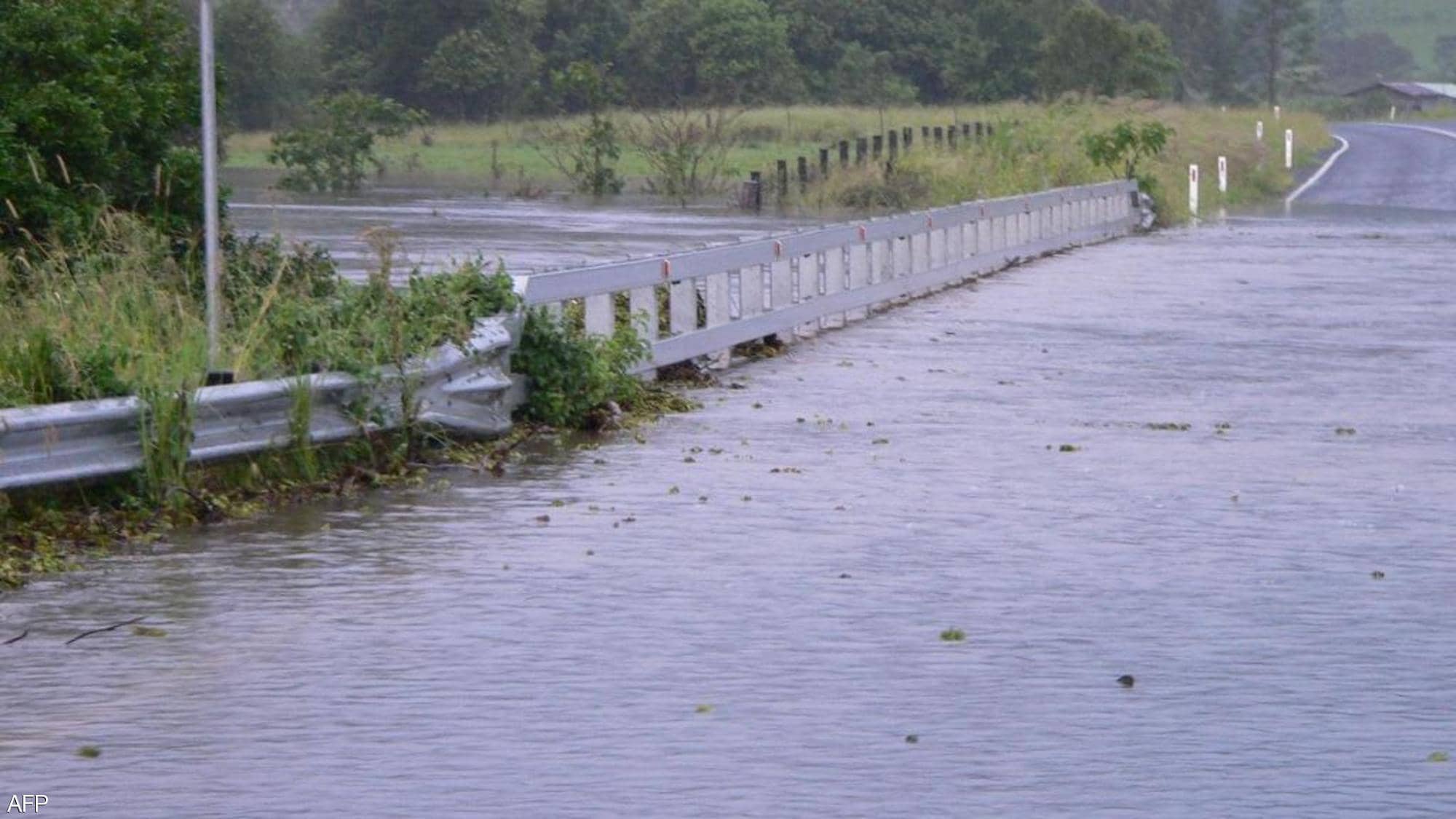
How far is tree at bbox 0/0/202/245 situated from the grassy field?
25190mm

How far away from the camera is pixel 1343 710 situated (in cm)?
857

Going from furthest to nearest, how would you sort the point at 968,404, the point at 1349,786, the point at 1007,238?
the point at 1007,238 < the point at 968,404 < the point at 1349,786

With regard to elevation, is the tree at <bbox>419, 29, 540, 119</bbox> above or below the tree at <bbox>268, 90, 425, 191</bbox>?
above

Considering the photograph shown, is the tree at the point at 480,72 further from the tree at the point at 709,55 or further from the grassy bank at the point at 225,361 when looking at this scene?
the grassy bank at the point at 225,361

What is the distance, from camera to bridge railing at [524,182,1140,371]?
1838cm

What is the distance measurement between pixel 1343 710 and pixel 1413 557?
127 inches

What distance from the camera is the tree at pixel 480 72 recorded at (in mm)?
95250

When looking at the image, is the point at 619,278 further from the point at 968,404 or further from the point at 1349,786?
the point at 1349,786

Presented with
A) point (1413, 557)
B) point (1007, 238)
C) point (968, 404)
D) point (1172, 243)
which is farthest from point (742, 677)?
point (1172, 243)

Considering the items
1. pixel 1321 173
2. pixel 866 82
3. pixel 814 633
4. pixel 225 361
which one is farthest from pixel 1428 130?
pixel 814 633

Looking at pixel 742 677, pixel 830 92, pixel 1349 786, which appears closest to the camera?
pixel 1349 786

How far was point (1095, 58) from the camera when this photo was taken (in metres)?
96.3

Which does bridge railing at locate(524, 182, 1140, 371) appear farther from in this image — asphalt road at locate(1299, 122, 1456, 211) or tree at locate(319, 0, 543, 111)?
tree at locate(319, 0, 543, 111)
